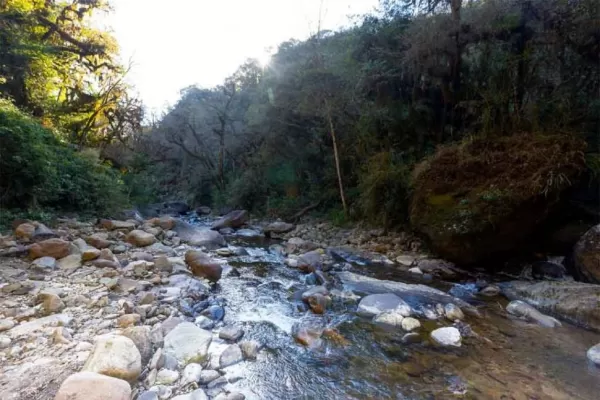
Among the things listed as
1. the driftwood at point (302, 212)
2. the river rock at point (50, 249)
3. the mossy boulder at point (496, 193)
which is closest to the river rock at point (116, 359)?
the river rock at point (50, 249)

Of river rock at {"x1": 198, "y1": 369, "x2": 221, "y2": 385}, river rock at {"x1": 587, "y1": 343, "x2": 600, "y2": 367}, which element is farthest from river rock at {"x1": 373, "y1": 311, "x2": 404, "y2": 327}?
river rock at {"x1": 198, "y1": 369, "x2": 221, "y2": 385}

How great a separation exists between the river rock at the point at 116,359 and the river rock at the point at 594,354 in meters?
3.65

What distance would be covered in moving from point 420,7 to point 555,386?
797cm

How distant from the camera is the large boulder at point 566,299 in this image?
3.37 m

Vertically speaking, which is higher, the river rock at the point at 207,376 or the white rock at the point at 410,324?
the river rock at the point at 207,376

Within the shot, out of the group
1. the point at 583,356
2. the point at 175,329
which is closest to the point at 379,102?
the point at 583,356

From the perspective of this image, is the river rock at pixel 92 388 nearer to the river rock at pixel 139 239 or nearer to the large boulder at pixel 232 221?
the river rock at pixel 139 239

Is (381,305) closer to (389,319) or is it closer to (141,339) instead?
(389,319)

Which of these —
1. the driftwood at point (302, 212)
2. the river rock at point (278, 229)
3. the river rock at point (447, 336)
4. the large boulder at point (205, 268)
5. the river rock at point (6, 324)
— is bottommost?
the river rock at point (278, 229)

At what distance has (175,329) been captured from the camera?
2756 mm

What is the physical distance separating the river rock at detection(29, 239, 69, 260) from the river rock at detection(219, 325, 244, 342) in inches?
110

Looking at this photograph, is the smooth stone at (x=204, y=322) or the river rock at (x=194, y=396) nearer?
the river rock at (x=194, y=396)

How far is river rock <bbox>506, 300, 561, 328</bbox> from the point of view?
11.1 feet

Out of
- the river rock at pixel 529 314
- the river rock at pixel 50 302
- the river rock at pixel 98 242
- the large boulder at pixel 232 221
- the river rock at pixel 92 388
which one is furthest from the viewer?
the large boulder at pixel 232 221
